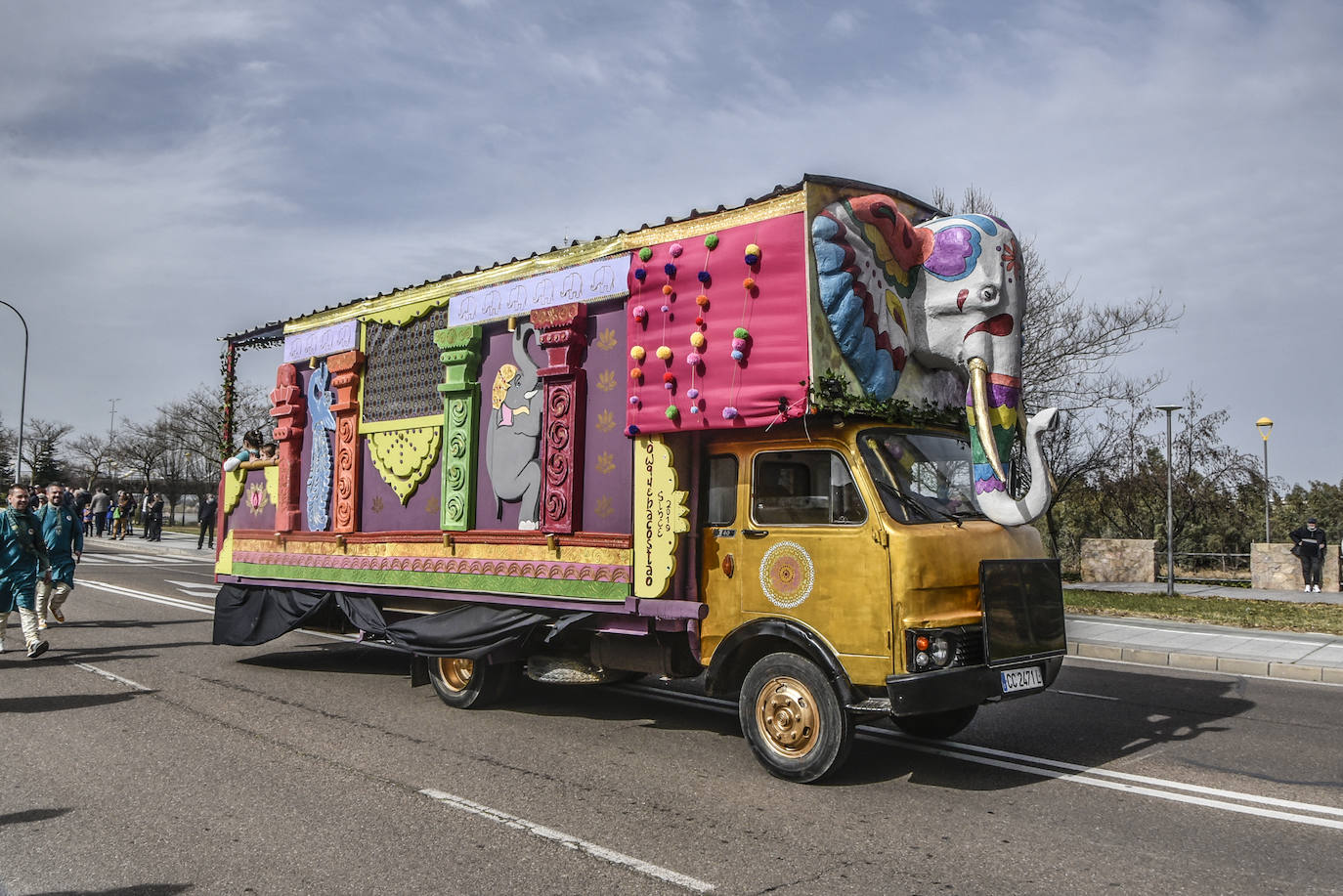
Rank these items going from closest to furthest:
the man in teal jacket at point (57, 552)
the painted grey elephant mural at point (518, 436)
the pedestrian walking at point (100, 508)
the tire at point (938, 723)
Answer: the tire at point (938, 723) → the painted grey elephant mural at point (518, 436) → the man in teal jacket at point (57, 552) → the pedestrian walking at point (100, 508)

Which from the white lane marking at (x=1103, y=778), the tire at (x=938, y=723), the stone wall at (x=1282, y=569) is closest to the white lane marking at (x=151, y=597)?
the tire at (x=938, y=723)

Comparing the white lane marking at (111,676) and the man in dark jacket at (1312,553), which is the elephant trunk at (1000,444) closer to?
the white lane marking at (111,676)

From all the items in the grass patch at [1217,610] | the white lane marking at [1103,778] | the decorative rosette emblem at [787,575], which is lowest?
the white lane marking at [1103,778]

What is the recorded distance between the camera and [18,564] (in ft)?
36.2

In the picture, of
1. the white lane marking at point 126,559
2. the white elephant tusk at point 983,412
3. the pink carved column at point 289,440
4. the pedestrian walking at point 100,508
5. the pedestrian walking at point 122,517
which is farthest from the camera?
the pedestrian walking at point 100,508

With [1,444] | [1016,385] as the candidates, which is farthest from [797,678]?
[1,444]

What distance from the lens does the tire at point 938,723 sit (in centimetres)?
713

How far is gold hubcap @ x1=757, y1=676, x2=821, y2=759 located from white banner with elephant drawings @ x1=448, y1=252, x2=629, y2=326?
3078 millimetres

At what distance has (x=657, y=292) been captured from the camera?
7172 mm

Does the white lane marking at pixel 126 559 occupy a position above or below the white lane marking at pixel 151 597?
above

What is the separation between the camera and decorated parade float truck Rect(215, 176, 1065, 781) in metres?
5.96

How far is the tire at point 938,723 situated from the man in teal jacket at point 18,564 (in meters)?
9.26

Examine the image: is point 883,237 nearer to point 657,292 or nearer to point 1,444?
point 657,292

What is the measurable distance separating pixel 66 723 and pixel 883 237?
704cm
